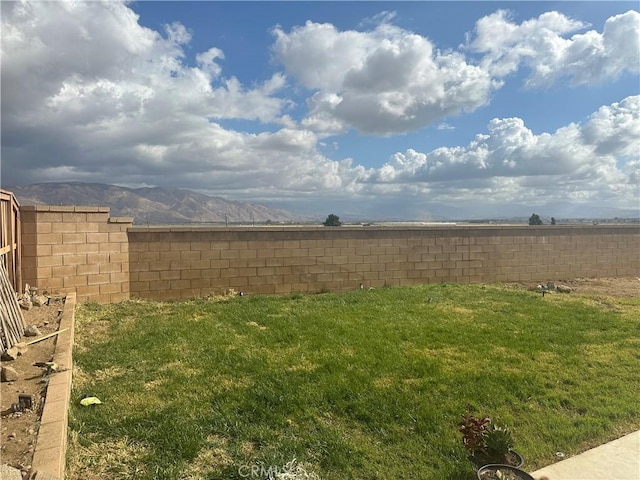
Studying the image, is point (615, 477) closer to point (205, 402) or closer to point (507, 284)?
point (205, 402)

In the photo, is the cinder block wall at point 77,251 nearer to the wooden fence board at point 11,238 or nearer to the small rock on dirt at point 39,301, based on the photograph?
the wooden fence board at point 11,238

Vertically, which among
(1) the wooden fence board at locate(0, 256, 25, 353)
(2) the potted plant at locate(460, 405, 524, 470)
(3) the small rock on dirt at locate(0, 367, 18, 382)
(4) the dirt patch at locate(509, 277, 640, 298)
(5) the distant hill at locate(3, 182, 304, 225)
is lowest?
(4) the dirt patch at locate(509, 277, 640, 298)

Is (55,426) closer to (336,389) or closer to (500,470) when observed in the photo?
(336,389)

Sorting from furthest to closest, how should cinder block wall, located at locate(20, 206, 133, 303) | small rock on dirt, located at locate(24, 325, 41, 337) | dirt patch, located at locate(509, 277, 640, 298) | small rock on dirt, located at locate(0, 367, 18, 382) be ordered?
dirt patch, located at locate(509, 277, 640, 298), cinder block wall, located at locate(20, 206, 133, 303), small rock on dirt, located at locate(24, 325, 41, 337), small rock on dirt, located at locate(0, 367, 18, 382)

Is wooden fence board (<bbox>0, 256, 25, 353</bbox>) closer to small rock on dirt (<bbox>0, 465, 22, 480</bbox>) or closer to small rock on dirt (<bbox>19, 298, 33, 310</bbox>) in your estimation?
small rock on dirt (<bbox>19, 298, 33, 310</bbox>)

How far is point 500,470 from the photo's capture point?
116 inches

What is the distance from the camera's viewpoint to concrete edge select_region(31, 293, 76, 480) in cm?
255

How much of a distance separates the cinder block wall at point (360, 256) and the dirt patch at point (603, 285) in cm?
27

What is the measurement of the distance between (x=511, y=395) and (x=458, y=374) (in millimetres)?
570

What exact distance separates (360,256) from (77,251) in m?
5.96

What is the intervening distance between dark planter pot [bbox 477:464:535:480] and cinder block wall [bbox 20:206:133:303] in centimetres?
750

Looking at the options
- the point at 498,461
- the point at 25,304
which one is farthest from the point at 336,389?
the point at 25,304

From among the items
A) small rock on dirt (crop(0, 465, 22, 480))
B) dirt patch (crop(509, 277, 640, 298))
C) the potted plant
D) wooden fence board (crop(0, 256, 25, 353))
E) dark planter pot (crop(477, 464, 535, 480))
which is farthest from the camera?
dirt patch (crop(509, 277, 640, 298))

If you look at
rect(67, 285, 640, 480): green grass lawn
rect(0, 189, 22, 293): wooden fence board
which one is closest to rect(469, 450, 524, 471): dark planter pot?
rect(67, 285, 640, 480): green grass lawn
